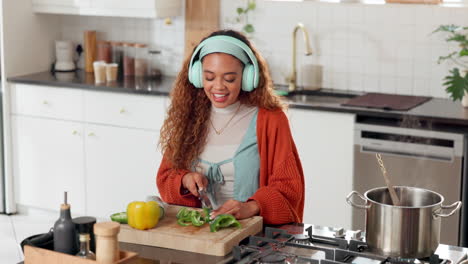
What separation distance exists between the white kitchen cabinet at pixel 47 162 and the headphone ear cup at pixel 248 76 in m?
2.72

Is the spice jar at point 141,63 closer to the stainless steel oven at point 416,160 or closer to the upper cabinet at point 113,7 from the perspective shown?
the upper cabinet at point 113,7

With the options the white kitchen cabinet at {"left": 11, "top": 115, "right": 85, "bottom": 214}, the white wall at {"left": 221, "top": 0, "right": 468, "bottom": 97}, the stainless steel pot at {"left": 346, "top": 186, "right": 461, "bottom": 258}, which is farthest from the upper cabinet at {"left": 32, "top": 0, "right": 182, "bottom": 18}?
the stainless steel pot at {"left": 346, "top": 186, "right": 461, "bottom": 258}

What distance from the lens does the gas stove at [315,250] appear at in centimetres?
219

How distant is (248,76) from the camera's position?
2.71 meters

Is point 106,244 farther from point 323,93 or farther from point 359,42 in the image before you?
point 359,42

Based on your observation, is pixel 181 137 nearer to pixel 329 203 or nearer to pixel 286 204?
pixel 286 204

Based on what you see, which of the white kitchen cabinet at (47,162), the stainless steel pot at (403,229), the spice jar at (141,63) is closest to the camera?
the stainless steel pot at (403,229)

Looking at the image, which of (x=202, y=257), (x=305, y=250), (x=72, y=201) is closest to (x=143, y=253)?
(x=202, y=257)

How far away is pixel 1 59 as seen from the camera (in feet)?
17.6

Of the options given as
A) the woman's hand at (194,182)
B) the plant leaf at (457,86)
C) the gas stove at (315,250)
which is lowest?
the gas stove at (315,250)

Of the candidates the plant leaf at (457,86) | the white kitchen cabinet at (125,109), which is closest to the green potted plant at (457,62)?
the plant leaf at (457,86)

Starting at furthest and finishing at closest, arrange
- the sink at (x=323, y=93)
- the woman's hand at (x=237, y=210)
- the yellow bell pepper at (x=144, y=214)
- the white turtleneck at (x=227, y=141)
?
the sink at (x=323, y=93)
the white turtleneck at (x=227, y=141)
the woman's hand at (x=237, y=210)
the yellow bell pepper at (x=144, y=214)

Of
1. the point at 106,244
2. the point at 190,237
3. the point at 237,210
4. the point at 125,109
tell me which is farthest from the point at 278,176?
the point at 125,109

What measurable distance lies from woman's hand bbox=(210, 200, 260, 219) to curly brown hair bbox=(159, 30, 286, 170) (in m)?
0.35
